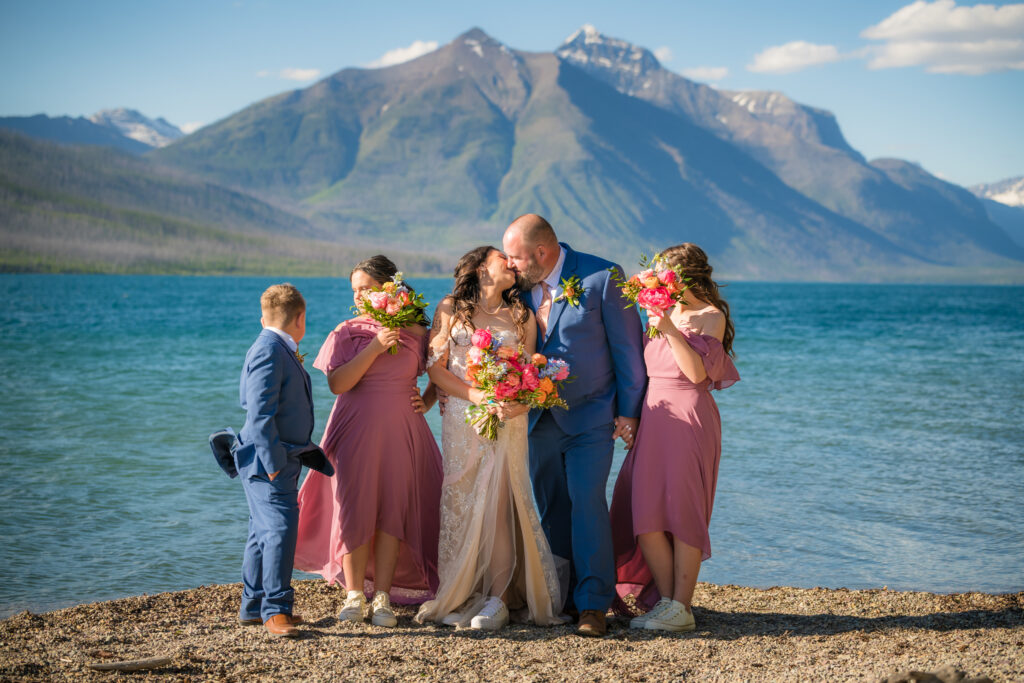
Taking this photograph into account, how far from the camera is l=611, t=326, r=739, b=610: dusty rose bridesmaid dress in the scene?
6.22m

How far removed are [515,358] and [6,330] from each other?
46.1 meters

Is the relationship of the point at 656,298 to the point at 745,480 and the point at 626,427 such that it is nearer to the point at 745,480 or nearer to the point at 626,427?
the point at 626,427

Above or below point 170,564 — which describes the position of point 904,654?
above

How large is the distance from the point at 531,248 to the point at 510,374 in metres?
0.93

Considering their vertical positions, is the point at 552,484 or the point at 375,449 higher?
the point at 375,449

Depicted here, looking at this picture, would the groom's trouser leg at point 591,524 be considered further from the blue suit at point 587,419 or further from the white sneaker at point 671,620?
the white sneaker at point 671,620

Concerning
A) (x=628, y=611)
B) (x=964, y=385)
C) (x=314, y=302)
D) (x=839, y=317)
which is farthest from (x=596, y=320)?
(x=314, y=302)

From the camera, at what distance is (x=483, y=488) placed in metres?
6.26

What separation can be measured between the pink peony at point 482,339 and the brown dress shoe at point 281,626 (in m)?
2.21

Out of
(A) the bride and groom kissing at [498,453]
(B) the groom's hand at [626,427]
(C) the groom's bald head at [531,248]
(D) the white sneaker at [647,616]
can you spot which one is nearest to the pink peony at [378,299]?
(A) the bride and groom kissing at [498,453]

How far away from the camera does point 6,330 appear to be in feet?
Result: 146

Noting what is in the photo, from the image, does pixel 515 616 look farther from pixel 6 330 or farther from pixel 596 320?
pixel 6 330

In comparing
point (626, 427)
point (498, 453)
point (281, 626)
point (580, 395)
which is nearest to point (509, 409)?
point (498, 453)

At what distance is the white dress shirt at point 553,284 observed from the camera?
6340 mm
